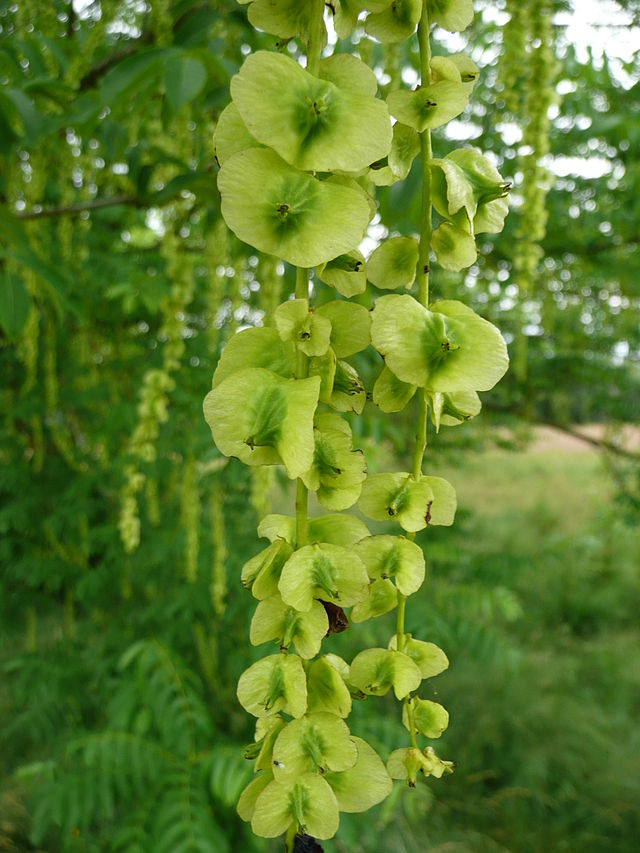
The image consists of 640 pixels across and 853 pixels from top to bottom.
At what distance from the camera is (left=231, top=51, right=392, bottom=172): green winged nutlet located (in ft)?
1.28

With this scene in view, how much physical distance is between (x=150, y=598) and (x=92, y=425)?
826 mm

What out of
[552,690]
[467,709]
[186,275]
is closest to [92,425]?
[186,275]

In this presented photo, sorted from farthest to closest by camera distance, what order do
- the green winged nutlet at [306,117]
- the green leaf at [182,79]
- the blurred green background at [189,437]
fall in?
the blurred green background at [189,437] < the green leaf at [182,79] < the green winged nutlet at [306,117]

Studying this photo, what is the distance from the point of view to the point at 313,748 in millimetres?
418

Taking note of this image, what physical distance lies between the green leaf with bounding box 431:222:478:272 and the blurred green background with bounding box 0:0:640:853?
469mm

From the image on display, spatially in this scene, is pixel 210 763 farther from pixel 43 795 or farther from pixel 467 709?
pixel 467 709

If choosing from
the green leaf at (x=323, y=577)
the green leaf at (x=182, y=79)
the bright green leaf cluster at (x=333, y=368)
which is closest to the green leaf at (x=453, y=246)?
the bright green leaf cluster at (x=333, y=368)

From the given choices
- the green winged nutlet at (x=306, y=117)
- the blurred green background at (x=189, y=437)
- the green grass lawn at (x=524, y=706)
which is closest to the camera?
Result: the green winged nutlet at (x=306, y=117)

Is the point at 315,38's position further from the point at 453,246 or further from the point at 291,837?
the point at 291,837

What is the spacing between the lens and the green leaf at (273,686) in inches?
16.7

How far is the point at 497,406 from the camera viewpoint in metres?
3.66

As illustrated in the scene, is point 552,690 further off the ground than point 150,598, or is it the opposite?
point 150,598

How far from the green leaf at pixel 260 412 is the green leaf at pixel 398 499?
98 millimetres

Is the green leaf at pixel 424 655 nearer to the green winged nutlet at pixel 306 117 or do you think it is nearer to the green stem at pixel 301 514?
the green stem at pixel 301 514
